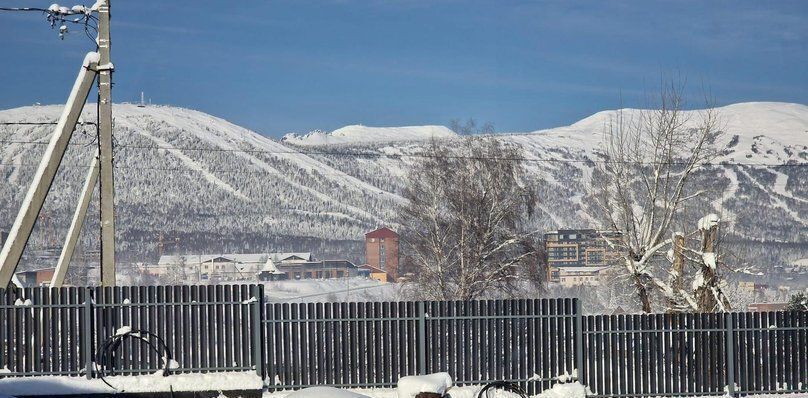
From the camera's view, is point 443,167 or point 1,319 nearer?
point 1,319

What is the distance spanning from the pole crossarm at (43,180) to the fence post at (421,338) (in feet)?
22.0

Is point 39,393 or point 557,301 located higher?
point 557,301

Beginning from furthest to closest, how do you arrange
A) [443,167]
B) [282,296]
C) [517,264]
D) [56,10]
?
1. [282,296]
2. [443,167]
3. [517,264]
4. [56,10]

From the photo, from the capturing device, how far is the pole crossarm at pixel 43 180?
55.7 feet

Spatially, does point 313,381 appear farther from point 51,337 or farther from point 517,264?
point 517,264

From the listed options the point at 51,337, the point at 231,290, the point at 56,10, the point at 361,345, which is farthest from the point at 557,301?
the point at 56,10

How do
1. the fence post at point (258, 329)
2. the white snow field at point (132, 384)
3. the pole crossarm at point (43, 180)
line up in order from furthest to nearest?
the pole crossarm at point (43, 180), the fence post at point (258, 329), the white snow field at point (132, 384)

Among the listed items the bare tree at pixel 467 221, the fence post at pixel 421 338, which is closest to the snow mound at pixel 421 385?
the fence post at pixel 421 338

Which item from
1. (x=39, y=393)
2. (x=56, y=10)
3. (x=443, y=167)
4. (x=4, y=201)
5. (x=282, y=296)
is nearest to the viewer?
(x=39, y=393)

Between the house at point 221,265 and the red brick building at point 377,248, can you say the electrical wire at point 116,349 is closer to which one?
the house at point 221,265

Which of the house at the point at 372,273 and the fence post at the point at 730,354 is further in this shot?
the house at the point at 372,273

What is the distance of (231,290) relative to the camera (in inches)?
648

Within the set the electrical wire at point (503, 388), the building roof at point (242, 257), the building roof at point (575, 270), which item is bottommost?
the building roof at point (575, 270)

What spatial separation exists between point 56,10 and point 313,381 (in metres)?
9.05
